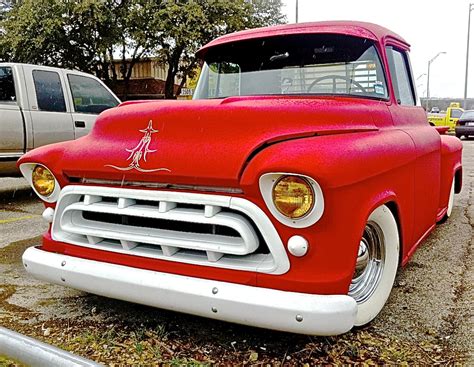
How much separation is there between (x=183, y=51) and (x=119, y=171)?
56.9ft

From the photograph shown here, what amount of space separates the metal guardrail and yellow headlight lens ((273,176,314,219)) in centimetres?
103

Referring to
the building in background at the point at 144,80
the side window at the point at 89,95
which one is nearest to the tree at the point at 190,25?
the building in background at the point at 144,80

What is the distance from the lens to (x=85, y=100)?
23.1 ft

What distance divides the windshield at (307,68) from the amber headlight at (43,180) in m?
1.39

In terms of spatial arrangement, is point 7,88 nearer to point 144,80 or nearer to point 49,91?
point 49,91

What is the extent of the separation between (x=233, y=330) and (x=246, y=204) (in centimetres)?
88

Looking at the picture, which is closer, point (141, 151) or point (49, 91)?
point (141, 151)

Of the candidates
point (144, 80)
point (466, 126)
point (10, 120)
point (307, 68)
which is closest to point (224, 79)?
point (307, 68)

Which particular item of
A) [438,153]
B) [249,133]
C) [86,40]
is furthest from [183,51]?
[249,133]

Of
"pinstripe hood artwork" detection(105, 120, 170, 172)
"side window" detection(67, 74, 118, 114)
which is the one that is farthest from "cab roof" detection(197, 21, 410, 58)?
"side window" detection(67, 74, 118, 114)

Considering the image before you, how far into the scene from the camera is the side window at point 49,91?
21.2ft

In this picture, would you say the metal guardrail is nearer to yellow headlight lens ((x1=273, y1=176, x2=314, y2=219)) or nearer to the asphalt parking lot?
the asphalt parking lot

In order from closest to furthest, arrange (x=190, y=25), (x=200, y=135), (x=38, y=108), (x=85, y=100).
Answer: (x=200, y=135) → (x=38, y=108) → (x=85, y=100) → (x=190, y=25)

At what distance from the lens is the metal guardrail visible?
1415mm
